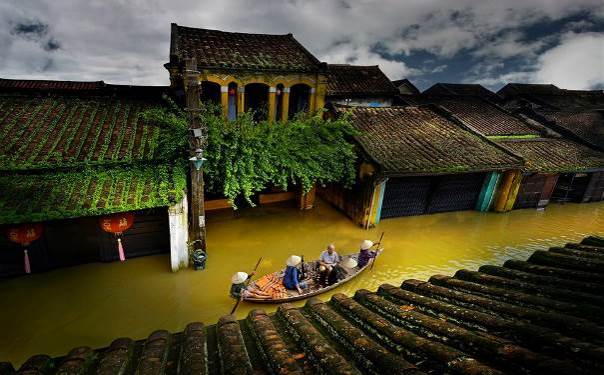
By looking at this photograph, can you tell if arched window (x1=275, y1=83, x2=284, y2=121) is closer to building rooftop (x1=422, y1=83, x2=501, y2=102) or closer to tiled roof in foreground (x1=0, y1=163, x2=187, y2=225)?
tiled roof in foreground (x1=0, y1=163, x2=187, y2=225)

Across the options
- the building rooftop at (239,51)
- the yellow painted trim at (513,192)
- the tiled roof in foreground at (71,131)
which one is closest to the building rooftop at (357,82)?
the building rooftop at (239,51)

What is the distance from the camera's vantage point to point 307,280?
10.5 meters

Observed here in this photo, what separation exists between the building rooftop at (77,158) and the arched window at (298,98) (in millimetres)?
7082

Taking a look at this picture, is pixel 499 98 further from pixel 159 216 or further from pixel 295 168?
pixel 159 216

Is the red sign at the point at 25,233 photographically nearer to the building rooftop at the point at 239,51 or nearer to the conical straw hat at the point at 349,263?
the building rooftop at the point at 239,51

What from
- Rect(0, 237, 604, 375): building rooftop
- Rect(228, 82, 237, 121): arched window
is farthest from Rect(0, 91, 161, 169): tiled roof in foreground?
Rect(0, 237, 604, 375): building rooftop

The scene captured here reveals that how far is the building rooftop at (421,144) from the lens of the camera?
1405 cm

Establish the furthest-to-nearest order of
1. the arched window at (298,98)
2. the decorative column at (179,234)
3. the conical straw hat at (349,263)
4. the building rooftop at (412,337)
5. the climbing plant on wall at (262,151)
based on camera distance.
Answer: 1. the arched window at (298,98)
2. the climbing plant on wall at (262,151)
3. the conical straw hat at (349,263)
4. the decorative column at (179,234)
5. the building rooftop at (412,337)

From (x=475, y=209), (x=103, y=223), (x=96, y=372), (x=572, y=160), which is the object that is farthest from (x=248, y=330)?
(x=572, y=160)

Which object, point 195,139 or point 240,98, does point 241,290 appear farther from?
point 240,98

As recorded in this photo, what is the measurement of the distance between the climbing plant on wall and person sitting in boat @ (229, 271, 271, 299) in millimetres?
2681

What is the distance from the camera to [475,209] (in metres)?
17.2

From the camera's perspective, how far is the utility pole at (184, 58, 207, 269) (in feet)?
30.3

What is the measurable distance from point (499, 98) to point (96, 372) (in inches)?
1579
